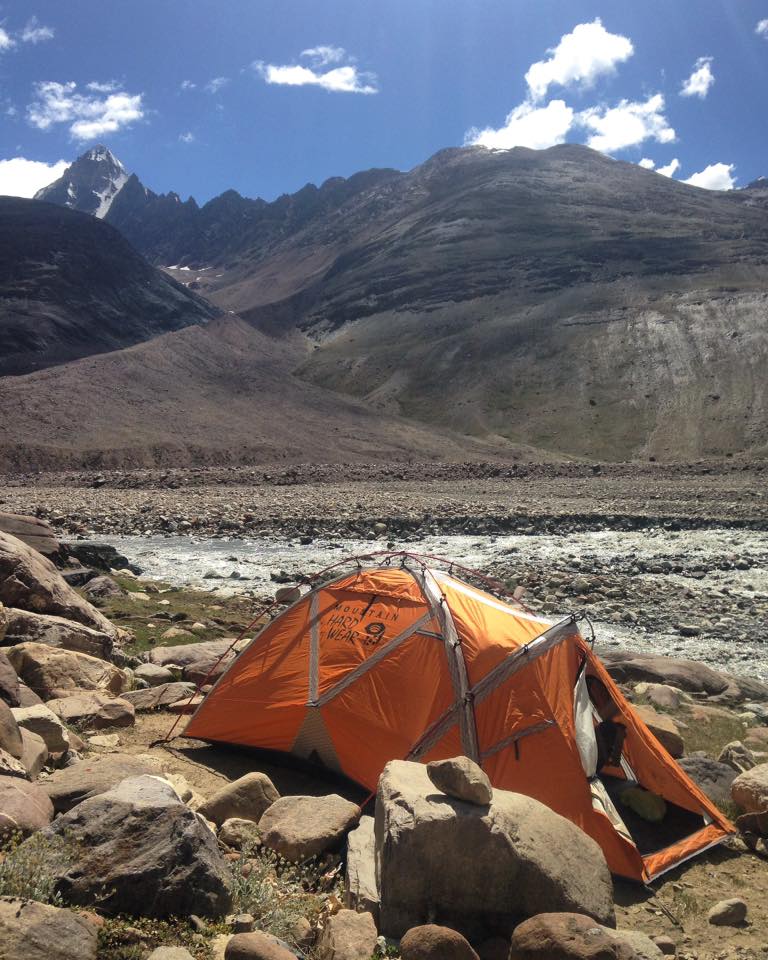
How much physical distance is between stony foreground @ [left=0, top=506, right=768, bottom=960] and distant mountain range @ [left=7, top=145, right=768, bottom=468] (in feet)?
214

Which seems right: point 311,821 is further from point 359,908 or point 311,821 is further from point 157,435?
point 157,435

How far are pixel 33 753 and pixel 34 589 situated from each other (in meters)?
5.40

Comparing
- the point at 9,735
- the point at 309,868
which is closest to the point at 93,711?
the point at 9,735

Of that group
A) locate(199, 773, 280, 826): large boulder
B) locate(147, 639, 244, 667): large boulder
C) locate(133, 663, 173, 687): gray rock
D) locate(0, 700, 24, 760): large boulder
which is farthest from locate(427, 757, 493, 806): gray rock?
locate(147, 639, 244, 667): large boulder

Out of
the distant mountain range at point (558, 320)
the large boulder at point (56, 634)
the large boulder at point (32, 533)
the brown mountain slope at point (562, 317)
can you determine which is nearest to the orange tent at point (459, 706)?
the large boulder at point (56, 634)

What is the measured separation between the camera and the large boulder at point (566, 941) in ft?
14.4

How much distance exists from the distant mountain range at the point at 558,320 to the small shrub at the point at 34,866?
68576mm

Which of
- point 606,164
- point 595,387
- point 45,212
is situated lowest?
point 595,387

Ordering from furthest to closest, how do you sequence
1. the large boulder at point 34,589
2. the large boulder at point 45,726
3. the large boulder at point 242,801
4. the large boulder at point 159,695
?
the large boulder at point 34,589 < the large boulder at point 159,695 < the large boulder at point 45,726 < the large boulder at point 242,801

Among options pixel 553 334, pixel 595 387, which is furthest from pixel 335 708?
pixel 553 334

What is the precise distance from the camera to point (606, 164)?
17538 cm

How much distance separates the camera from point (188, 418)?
6862cm

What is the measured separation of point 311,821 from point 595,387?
81.1 metres

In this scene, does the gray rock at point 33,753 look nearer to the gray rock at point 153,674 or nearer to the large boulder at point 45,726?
the large boulder at point 45,726
